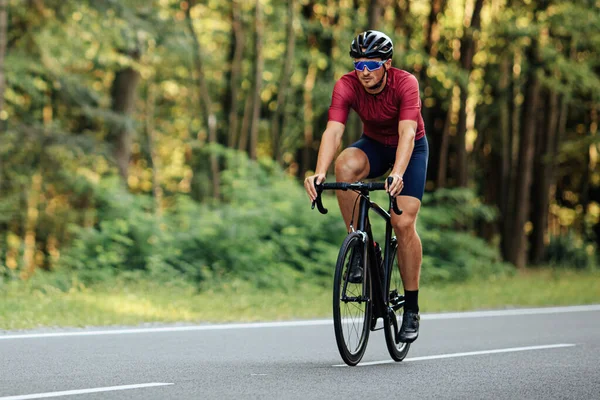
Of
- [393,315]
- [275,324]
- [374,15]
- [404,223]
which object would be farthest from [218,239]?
[404,223]

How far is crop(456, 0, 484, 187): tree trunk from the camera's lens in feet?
82.2

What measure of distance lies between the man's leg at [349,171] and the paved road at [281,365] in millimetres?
1102

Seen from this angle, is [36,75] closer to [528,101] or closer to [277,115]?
[277,115]

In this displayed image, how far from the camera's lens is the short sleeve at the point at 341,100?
6875 millimetres

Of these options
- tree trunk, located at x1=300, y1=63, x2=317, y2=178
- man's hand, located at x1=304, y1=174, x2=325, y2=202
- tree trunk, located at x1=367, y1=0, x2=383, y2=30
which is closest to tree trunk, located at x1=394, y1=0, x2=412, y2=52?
tree trunk, located at x1=300, y1=63, x2=317, y2=178

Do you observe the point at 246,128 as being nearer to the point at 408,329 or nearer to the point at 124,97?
the point at 124,97

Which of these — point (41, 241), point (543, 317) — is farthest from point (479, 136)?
point (543, 317)

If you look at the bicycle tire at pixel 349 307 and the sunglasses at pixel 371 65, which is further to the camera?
the sunglasses at pixel 371 65

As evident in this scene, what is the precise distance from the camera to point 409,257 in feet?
24.2

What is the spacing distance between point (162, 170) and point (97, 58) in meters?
17.1

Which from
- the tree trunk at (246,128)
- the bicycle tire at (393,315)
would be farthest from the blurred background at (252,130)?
the bicycle tire at (393,315)

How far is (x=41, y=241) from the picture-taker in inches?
1196

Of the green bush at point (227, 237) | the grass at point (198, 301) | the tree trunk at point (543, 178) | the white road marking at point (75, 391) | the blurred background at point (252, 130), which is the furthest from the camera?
the tree trunk at point (543, 178)

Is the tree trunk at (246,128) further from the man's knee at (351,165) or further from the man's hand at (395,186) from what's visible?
the man's hand at (395,186)
